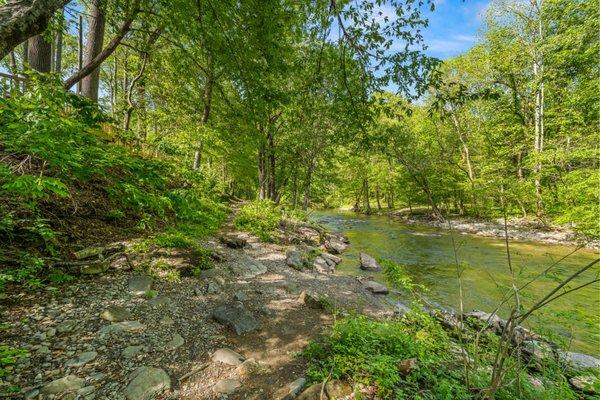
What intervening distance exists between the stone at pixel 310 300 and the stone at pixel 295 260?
7.58 ft

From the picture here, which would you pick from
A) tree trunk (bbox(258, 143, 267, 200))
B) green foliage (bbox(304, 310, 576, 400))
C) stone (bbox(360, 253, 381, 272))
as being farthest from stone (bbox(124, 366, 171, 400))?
tree trunk (bbox(258, 143, 267, 200))

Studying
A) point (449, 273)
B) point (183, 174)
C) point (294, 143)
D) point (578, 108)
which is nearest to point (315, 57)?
point (183, 174)

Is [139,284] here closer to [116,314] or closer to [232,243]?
[116,314]

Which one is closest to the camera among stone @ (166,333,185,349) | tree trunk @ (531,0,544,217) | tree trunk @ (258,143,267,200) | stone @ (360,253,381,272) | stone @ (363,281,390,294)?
stone @ (166,333,185,349)

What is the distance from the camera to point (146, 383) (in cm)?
243

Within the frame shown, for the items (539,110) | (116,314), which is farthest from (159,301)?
(539,110)

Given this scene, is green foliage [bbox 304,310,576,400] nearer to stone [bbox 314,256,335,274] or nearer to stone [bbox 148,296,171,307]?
stone [bbox 148,296,171,307]

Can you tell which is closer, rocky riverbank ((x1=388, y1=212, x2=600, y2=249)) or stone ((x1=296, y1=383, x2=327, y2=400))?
stone ((x1=296, y1=383, x2=327, y2=400))

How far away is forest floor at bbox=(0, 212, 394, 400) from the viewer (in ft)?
7.84

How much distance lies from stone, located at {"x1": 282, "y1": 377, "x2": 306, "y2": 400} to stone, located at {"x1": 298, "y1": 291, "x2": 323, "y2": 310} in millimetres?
1895

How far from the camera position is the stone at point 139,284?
375 centimetres

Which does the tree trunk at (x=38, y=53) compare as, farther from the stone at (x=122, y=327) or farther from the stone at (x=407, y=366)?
the stone at (x=407, y=366)

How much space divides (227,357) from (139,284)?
1903 mm

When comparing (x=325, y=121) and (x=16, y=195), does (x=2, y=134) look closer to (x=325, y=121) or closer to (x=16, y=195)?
(x=16, y=195)
